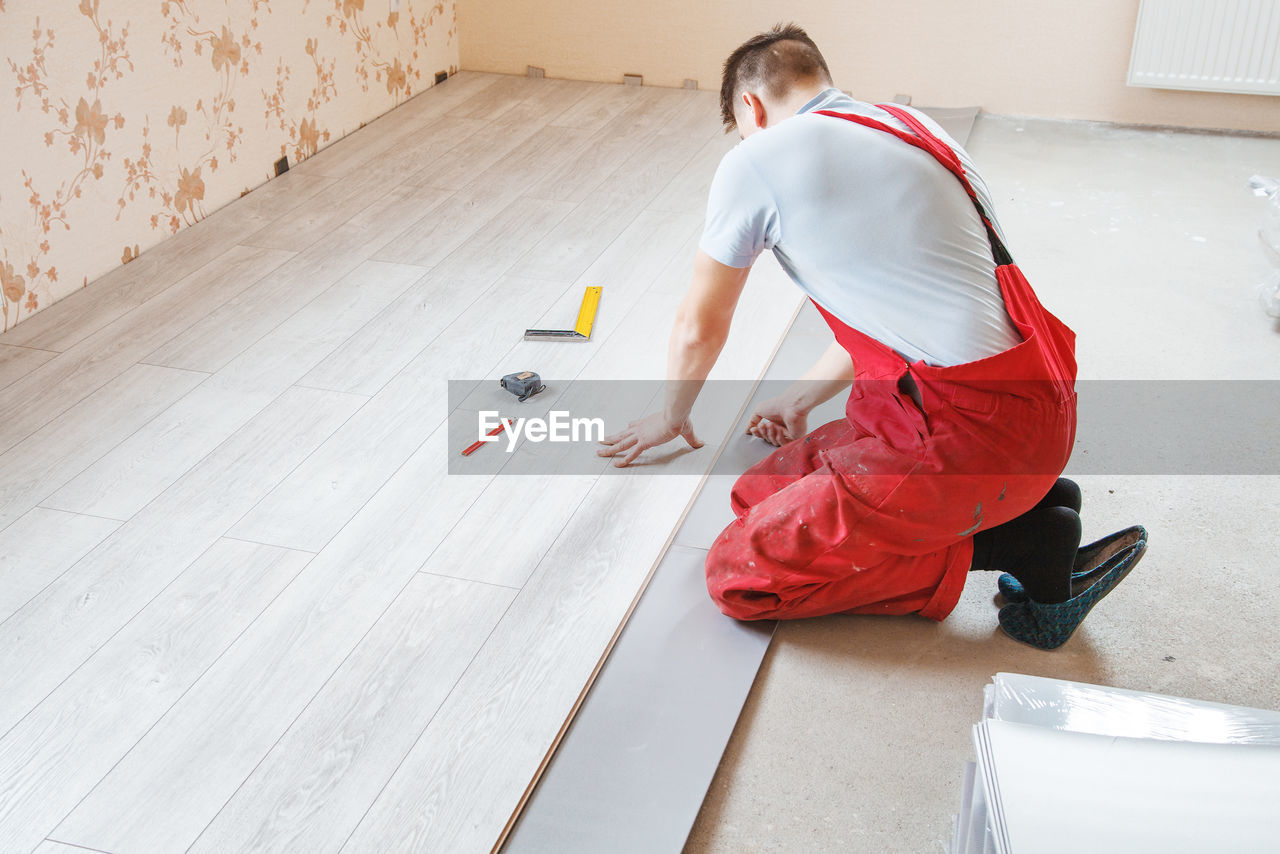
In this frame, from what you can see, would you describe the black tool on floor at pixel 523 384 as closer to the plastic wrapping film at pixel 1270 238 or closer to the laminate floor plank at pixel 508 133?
the laminate floor plank at pixel 508 133

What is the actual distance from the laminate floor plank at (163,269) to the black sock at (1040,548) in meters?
2.07

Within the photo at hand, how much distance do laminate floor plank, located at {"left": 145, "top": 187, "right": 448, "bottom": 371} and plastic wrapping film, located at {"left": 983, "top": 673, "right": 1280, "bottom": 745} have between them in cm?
192

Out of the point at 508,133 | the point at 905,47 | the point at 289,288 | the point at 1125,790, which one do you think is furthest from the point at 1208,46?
the point at 1125,790

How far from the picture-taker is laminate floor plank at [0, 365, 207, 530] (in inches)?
83.0

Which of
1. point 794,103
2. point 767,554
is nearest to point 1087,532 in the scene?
point 767,554

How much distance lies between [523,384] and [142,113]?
4.89 feet

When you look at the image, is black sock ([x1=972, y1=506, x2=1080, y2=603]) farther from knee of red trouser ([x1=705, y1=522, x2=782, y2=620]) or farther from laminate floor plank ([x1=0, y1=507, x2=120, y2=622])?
laminate floor plank ([x1=0, y1=507, x2=120, y2=622])

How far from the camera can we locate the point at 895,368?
1.67m

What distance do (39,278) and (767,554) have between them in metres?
2.08

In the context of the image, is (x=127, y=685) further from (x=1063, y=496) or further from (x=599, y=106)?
(x=599, y=106)

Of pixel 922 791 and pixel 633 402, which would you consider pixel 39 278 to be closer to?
pixel 633 402

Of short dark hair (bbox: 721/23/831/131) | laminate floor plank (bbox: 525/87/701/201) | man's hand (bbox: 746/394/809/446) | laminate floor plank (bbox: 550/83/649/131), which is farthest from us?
laminate floor plank (bbox: 550/83/649/131)

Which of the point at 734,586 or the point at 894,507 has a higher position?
the point at 894,507

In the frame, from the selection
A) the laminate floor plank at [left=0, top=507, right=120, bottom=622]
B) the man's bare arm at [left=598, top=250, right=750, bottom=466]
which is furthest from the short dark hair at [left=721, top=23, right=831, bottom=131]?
the laminate floor plank at [left=0, top=507, right=120, bottom=622]
